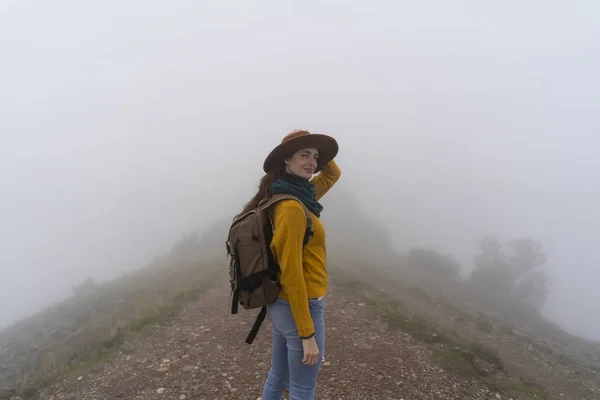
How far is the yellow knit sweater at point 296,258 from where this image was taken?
3020mm

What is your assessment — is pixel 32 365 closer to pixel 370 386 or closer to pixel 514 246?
pixel 370 386

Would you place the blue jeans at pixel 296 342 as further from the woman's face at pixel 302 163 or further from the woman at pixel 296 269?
the woman's face at pixel 302 163

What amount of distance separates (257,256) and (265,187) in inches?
28.4

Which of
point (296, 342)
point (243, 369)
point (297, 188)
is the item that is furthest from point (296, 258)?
point (243, 369)

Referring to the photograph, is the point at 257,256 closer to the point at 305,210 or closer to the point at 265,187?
the point at 305,210

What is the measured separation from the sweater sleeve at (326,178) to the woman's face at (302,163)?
974 millimetres

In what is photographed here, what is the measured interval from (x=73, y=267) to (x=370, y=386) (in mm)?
173253

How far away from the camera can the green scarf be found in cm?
335

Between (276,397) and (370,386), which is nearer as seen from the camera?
(276,397)

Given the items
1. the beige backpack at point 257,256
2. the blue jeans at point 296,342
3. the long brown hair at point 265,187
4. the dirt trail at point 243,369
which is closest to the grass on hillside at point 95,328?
the dirt trail at point 243,369

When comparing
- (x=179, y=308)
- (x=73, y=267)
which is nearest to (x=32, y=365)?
(x=179, y=308)

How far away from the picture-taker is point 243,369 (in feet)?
27.7

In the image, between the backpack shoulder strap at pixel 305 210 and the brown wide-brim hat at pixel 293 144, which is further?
the brown wide-brim hat at pixel 293 144

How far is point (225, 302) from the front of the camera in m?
14.6
